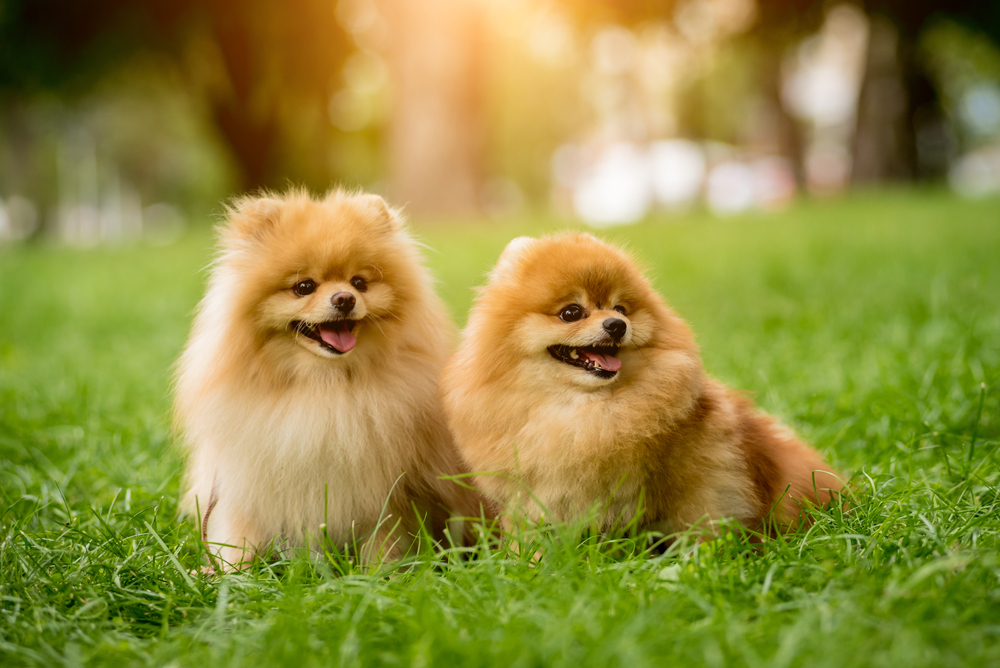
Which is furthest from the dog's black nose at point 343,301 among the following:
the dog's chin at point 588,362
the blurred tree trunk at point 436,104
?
the blurred tree trunk at point 436,104

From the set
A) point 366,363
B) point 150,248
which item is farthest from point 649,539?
point 150,248

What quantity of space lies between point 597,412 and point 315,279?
1182mm

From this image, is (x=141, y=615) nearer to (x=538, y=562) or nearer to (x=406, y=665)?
(x=406, y=665)

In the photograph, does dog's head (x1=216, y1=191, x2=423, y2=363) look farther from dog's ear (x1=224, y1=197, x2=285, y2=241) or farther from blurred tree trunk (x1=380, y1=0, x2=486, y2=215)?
blurred tree trunk (x1=380, y1=0, x2=486, y2=215)

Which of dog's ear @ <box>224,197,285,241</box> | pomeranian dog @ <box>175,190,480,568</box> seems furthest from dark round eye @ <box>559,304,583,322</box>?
dog's ear @ <box>224,197,285,241</box>

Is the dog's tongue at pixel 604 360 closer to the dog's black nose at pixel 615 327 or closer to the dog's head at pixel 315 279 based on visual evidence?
the dog's black nose at pixel 615 327

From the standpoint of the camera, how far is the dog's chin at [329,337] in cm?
290

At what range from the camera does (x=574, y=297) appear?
2.66 meters

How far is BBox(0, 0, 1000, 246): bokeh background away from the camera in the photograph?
1392 centimetres

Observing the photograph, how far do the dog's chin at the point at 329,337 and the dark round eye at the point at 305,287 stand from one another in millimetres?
112

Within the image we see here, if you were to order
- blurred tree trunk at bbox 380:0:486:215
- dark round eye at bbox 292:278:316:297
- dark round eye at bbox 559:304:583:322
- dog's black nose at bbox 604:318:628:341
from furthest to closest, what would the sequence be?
blurred tree trunk at bbox 380:0:486:215, dark round eye at bbox 292:278:316:297, dark round eye at bbox 559:304:583:322, dog's black nose at bbox 604:318:628:341

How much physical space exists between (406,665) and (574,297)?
4.18 ft

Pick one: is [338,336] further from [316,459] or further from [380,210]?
[380,210]

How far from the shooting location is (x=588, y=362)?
264 centimetres
